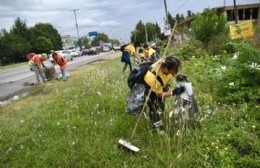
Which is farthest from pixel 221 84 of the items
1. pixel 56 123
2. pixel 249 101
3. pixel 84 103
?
pixel 56 123

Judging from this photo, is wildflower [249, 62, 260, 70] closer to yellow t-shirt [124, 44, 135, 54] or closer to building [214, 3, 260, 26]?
yellow t-shirt [124, 44, 135, 54]

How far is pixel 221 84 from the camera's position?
8.60m

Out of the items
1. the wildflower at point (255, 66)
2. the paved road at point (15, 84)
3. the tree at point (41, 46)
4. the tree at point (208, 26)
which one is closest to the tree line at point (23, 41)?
the tree at point (41, 46)

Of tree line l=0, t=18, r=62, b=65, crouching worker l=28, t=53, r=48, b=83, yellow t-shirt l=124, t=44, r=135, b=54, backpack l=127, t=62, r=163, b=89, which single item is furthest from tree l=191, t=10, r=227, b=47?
tree line l=0, t=18, r=62, b=65

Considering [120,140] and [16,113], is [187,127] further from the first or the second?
[16,113]

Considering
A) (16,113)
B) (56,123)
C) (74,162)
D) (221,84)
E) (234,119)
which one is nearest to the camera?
(74,162)

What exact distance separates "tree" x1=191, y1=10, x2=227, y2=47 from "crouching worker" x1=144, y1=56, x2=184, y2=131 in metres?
12.7

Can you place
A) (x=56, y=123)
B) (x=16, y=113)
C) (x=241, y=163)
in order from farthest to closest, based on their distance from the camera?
(x=16, y=113)
(x=56, y=123)
(x=241, y=163)

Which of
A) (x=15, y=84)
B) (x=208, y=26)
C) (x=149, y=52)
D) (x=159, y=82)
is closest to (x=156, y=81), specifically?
(x=159, y=82)

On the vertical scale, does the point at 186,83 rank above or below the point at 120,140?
above

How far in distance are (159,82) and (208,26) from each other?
13.0m

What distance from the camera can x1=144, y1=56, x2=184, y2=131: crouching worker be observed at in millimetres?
5484

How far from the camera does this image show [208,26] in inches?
703

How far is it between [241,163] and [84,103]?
184 inches
